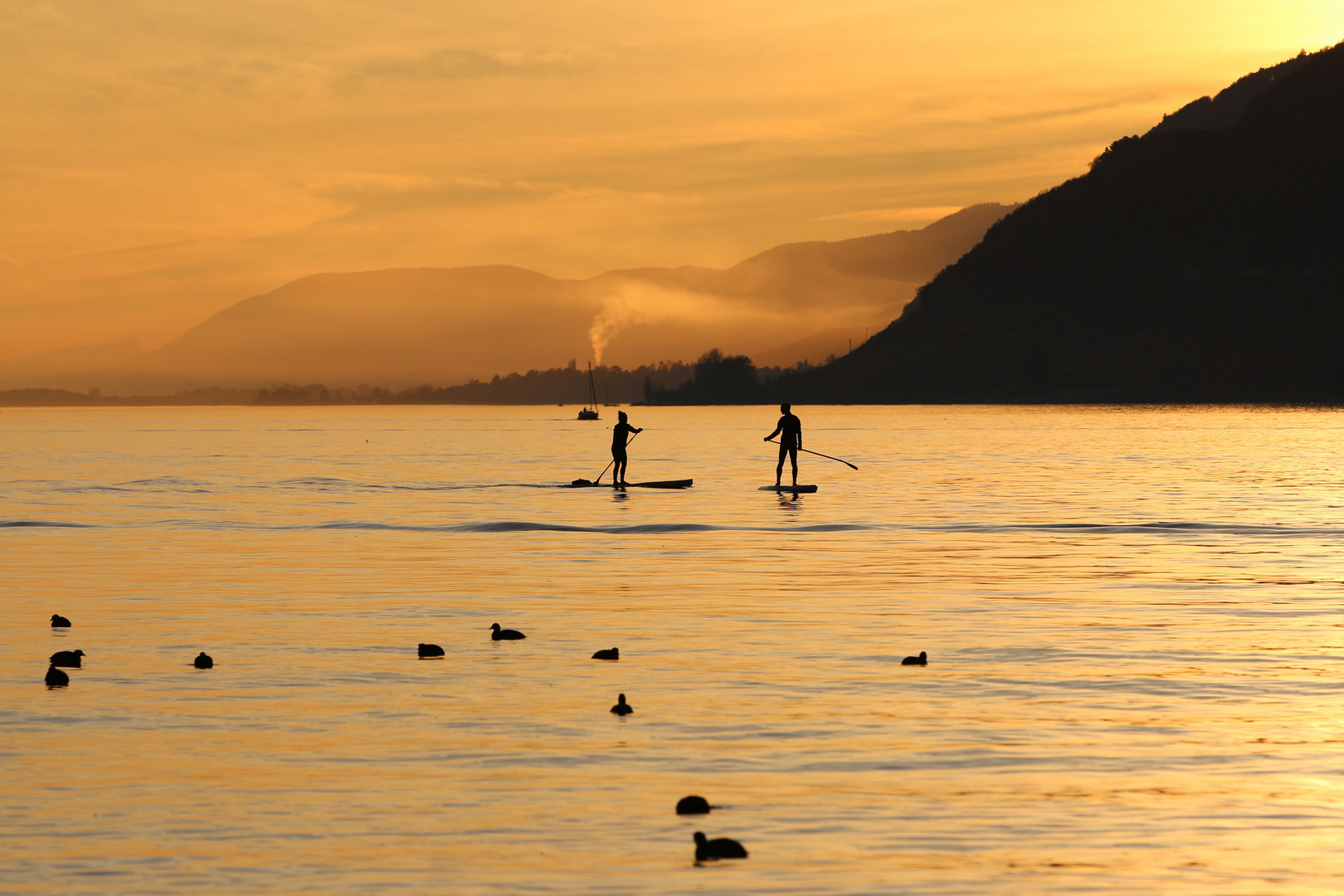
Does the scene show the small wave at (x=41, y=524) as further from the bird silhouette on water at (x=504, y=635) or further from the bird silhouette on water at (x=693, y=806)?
the bird silhouette on water at (x=693, y=806)

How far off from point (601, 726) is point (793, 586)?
41.9 feet

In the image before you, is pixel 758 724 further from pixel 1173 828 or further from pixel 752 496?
pixel 752 496

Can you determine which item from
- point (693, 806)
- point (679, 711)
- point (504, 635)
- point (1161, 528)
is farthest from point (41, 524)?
point (693, 806)

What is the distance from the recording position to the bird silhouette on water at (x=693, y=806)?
12.9 metres

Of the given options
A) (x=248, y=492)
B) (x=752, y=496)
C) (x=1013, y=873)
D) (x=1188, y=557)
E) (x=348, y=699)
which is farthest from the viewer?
(x=248, y=492)

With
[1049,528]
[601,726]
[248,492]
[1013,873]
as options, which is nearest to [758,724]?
[601,726]

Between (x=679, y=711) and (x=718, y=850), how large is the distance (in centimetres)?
583

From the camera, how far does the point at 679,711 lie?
685 inches

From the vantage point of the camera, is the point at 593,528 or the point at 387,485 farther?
the point at 387,485

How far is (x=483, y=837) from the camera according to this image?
40.5 ft

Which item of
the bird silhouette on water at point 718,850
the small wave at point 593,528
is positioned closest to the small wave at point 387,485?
the small wave at point 593,528

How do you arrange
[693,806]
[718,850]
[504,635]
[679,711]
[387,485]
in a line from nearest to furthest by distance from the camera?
[718,850]
[693,806]
[679,711]
[504,635]
[387,485]

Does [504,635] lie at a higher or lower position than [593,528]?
higher

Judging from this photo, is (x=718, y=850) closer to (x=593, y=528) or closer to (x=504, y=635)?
(x=504, y=635)
